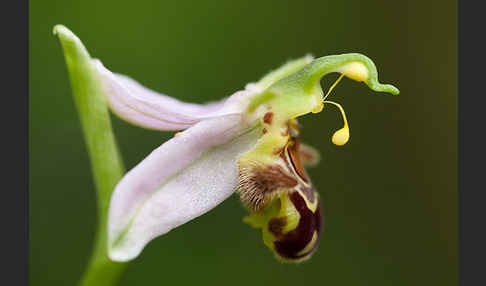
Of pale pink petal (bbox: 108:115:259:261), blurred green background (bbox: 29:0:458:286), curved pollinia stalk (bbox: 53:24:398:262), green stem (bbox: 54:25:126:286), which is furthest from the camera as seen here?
blurred green background (bbox: 29:0:458:286)

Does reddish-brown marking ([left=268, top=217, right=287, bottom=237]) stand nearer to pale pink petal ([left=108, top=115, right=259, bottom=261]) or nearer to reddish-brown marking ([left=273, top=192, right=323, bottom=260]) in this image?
reddish-brown marking ([left=273, top=192, right=323, bottom=260])

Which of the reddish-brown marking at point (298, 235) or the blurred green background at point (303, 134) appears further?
the blurred green background at point (303, 134)

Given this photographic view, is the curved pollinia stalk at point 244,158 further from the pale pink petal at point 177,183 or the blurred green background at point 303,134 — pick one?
the blurred green background at point 303,134

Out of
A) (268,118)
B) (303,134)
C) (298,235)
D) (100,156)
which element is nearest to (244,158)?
(268,118)

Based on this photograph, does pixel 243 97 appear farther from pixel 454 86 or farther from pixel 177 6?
pixel 454 86

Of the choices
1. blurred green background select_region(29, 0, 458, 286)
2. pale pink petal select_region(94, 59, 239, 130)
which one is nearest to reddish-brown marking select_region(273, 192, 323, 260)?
pale pink petal select_region(94, 59, 239, 130)

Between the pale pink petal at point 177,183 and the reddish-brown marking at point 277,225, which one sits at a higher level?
the pale pink petal at point 177,183

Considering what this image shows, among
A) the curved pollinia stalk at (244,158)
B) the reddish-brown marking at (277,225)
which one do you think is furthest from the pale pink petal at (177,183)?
the reddish-brown marking at (277,225)
